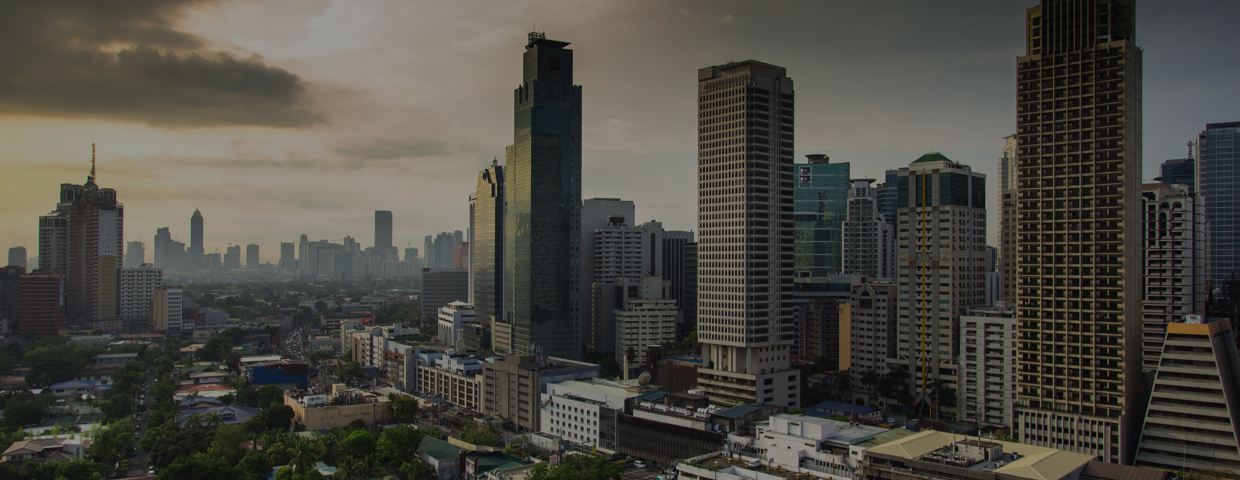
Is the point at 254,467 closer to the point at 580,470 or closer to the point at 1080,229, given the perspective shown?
the point at 580,470

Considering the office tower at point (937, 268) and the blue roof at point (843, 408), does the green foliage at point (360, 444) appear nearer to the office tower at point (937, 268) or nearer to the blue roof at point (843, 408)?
the blue roof at point (843, 408)

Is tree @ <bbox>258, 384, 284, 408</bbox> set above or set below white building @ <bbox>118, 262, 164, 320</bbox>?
below

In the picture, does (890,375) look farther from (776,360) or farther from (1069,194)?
(1069,194)

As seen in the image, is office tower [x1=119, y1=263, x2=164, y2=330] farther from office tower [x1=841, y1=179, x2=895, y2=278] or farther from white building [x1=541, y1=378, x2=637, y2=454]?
office tower [x1=841, y1=179, x2=895, y2=278]

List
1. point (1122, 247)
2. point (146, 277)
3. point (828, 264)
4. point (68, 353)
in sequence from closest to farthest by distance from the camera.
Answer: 1. point (1122, 247)
2. point (68, 353)
3. point (828, 264)
4. point (146, 277)

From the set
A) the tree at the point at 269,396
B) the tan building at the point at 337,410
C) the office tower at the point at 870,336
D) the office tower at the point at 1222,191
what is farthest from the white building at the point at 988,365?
the tree at the point at 269,396

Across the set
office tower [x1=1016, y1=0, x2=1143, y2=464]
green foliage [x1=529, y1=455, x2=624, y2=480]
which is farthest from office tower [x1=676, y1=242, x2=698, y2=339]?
green foliage [x1=529, y1=455, x2=624, y2=480]

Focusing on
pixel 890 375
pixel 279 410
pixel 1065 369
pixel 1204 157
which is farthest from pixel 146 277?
pixel 1204 157

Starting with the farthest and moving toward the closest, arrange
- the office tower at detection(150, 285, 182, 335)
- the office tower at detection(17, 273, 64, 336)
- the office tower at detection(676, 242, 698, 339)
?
the office tower at detection(150, 285, 182, 335)
the office tower at detection(17, 273, 64, 336)
the office tower at detection(676, 242, 698, 339)
